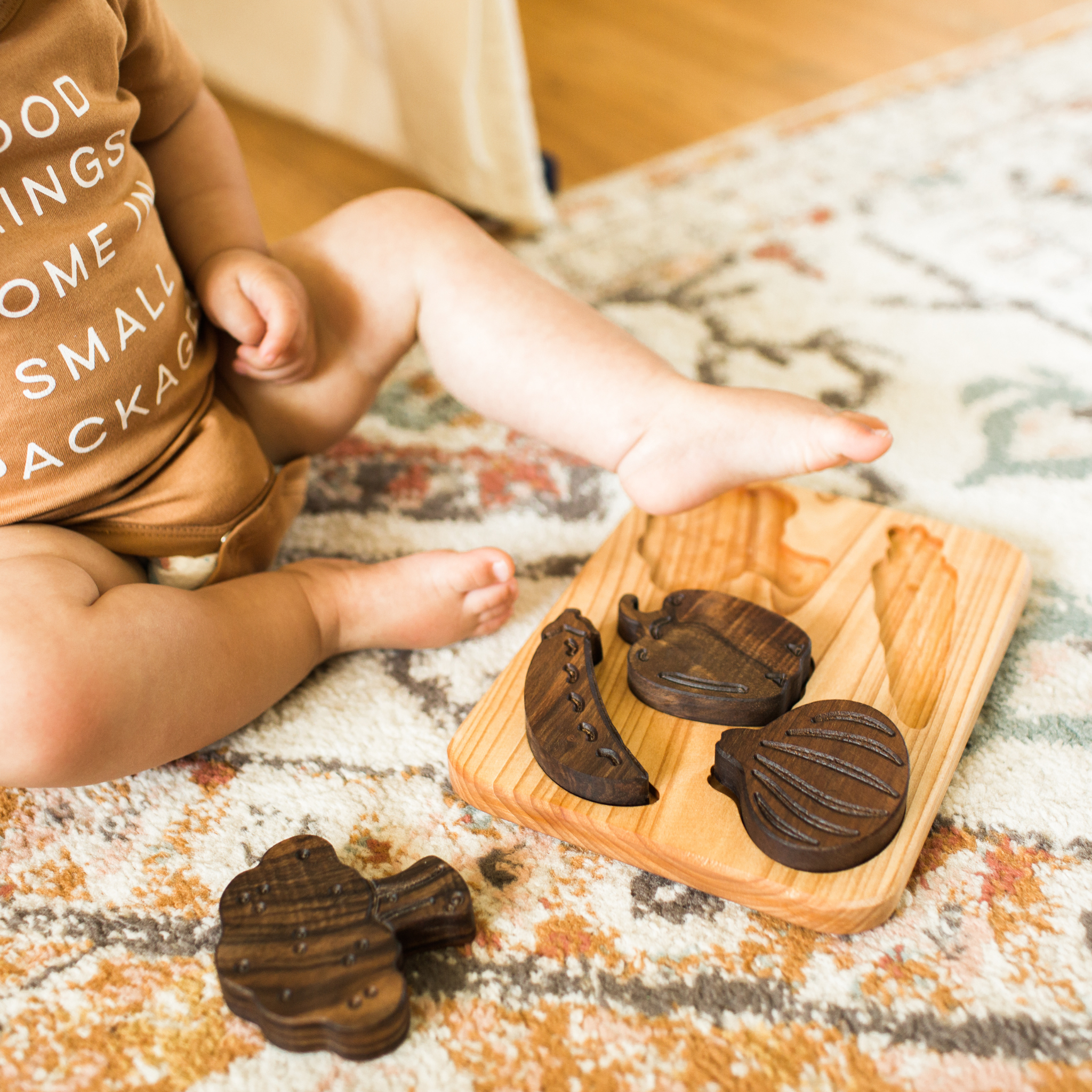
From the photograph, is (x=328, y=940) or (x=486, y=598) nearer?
(x=328, y=940)

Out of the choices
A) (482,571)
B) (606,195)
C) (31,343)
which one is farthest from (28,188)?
(606,195)

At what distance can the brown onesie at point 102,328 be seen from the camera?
1.76ft

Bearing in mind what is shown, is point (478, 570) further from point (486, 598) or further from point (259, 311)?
point (259, 311)

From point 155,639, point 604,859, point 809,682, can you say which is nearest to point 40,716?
point 155,639

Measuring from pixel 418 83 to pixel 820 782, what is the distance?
94 cm

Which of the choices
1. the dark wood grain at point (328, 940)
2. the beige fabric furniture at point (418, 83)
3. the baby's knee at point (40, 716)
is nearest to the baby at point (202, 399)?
the baby's knee at point (40, 716)

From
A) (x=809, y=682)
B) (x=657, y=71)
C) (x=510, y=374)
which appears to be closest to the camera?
(x=809, y=682)

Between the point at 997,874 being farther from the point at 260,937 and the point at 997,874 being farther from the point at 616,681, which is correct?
the point at 260,937

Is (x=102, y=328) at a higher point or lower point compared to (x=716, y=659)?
higher

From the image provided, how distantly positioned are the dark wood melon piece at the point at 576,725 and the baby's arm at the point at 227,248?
0.83 feet

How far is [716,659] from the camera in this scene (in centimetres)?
55

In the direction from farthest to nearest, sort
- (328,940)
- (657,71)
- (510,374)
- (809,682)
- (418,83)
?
(657,71) → (418,83) → (510,374) → (809,682) → (328,940)

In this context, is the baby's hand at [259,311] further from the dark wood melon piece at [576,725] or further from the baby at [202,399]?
the dark wood melon piece at [576,725]

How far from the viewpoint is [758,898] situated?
0.47 metres
